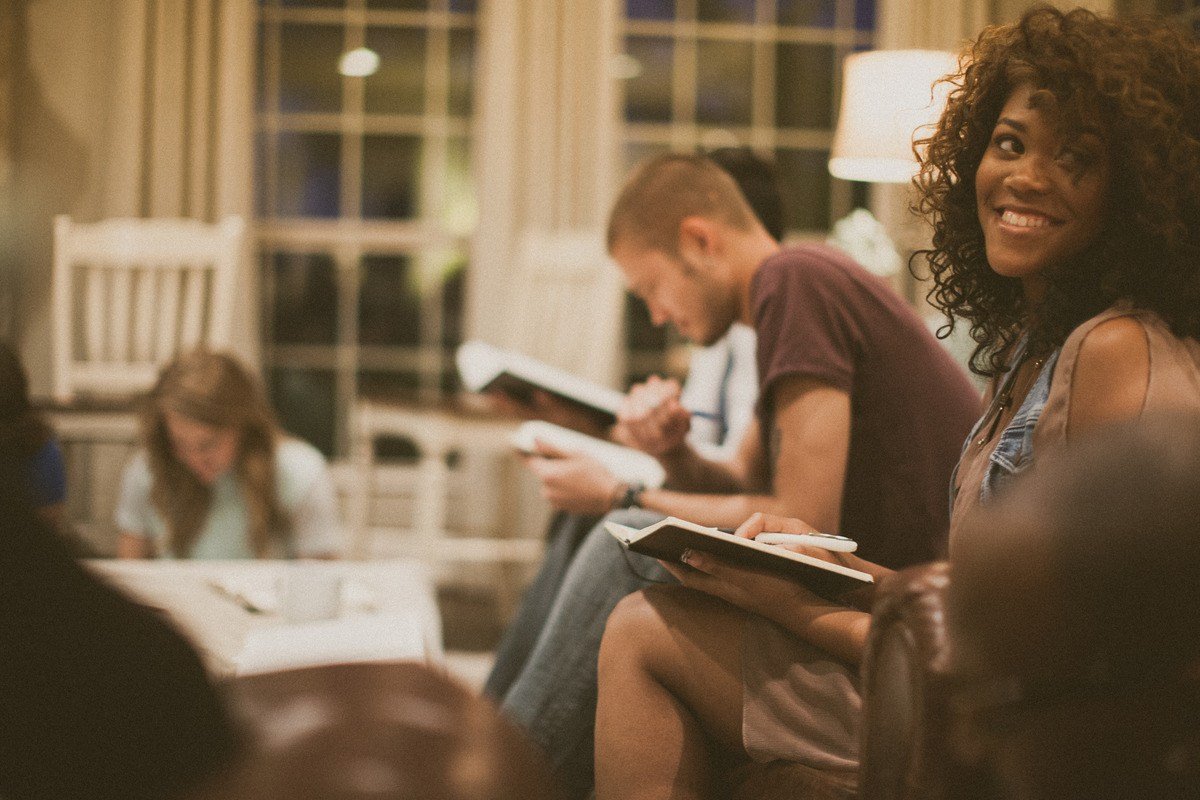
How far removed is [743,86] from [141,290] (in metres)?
2.50

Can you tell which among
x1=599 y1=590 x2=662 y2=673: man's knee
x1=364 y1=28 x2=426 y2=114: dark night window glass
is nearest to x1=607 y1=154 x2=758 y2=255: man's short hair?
x1=599 y1=590 x2=662 y2=673: man's knee

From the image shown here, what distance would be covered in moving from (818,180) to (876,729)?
4.34 m

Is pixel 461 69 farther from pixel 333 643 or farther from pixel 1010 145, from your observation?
pixel 1010 145

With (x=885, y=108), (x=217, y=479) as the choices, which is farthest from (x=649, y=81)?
(x=217, y=479)

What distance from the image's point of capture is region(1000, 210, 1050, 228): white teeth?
1.27m

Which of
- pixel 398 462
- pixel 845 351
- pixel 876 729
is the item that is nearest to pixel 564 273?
pixel 398 462

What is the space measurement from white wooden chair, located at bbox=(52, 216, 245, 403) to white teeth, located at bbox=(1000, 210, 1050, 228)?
3.11 metres

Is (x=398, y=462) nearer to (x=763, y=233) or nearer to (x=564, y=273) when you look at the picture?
(x=564, y=273)

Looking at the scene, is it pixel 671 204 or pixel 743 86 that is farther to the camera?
pixel 743 86

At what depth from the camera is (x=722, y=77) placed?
4.96m

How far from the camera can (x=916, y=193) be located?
5.28 feet

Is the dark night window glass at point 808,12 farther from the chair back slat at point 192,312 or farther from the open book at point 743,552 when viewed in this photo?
the open book at point 743,552

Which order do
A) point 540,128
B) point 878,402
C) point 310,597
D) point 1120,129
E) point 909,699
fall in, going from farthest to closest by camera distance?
point 540,128
point 310,597
point 878,402
point 1120,129
point 909,699

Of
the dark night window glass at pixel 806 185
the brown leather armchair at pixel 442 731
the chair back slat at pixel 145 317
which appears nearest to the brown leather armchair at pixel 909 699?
the brown leather armchair at pixel 442 731
